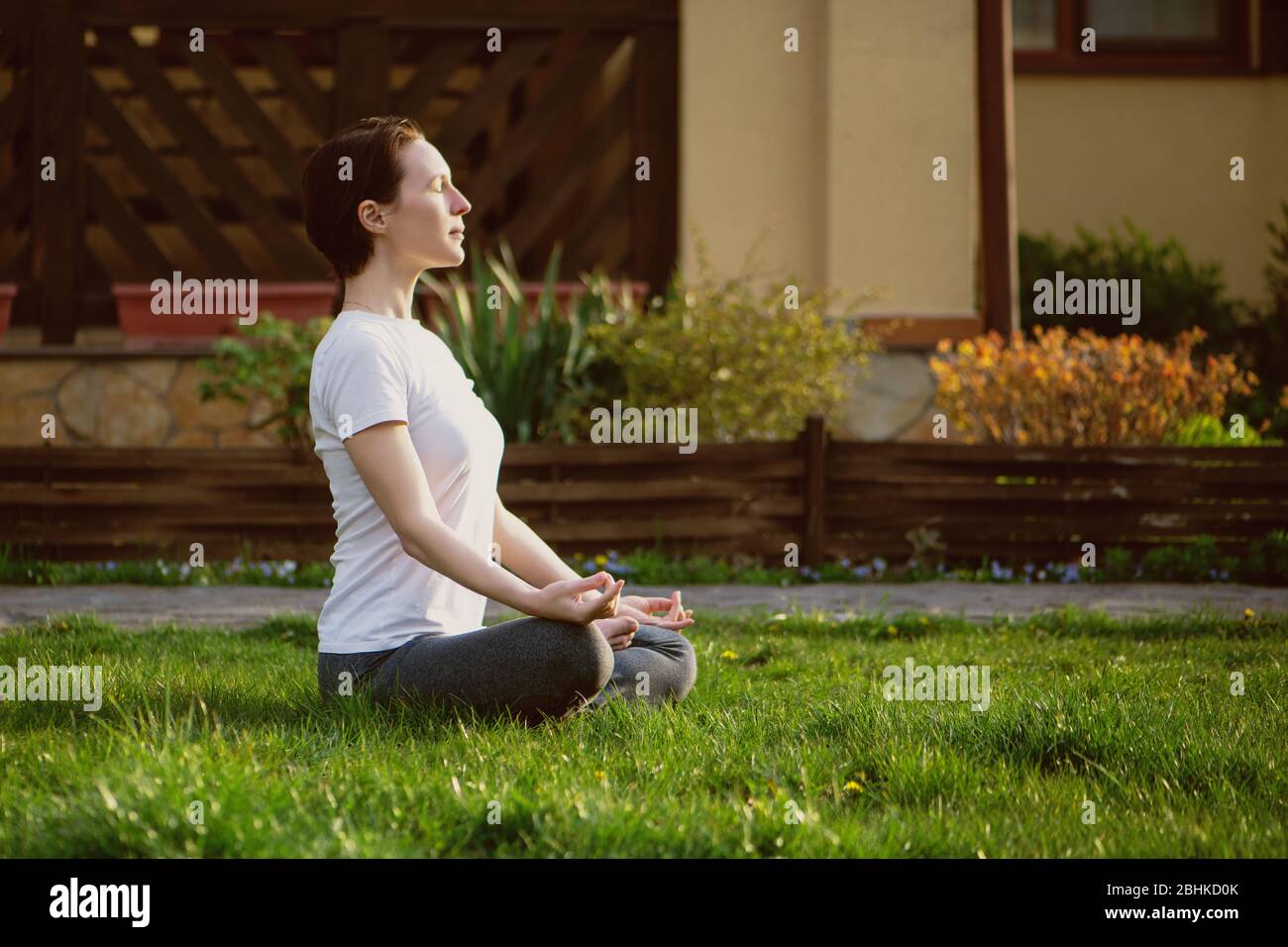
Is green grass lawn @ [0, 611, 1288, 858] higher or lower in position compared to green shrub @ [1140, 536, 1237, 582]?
higher

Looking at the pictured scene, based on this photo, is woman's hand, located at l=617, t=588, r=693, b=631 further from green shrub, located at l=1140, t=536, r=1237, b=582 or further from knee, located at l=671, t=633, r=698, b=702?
green shrub, located at l=1140, t=536, r=1237, b=582

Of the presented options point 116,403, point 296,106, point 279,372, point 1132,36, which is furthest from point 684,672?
point 1132,36

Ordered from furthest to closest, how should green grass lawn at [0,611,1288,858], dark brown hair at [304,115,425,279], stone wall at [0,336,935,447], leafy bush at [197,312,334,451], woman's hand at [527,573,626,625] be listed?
stone wall at [0,336,935,447]
leafy bush at [197,312,334,451]
dark brown hair at [304,115,425,279]
woman's hand at [527,573,626,625]
green grass lawn at [0,611,1288,858]

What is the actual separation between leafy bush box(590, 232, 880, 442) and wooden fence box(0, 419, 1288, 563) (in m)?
0.68

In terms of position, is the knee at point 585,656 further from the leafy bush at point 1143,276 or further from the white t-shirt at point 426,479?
the leafy bush at point 1143,276

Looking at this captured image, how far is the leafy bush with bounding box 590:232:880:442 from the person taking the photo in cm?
802

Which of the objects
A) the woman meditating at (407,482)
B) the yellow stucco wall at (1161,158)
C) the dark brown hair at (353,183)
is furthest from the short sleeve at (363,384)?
the yellow stucco wall at (1161,158)

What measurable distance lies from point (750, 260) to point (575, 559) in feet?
11.7

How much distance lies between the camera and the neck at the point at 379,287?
11.7ft

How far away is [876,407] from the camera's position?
380 inches

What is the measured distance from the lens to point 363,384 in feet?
11.0

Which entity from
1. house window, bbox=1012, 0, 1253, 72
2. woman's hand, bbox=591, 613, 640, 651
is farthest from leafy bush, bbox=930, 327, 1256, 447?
house window, bbox=1012, 0, 1253, 72
